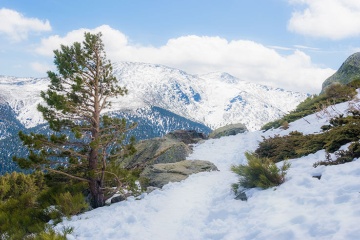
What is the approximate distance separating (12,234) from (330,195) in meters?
10.1

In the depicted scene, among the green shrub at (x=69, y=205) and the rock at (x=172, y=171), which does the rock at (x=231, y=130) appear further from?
the green shrub at (x=69, y=205)

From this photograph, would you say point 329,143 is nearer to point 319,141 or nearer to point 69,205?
point 319,141

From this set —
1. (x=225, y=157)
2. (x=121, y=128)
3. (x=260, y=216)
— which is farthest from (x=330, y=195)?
(x=225, y=157)

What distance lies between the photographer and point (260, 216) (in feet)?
26.0

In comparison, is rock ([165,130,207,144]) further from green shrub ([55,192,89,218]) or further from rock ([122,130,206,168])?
green shrub ([55,192,89,218])

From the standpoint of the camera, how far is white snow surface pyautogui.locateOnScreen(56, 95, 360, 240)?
6.54m

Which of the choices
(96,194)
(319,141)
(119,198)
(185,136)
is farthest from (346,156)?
(185,136)

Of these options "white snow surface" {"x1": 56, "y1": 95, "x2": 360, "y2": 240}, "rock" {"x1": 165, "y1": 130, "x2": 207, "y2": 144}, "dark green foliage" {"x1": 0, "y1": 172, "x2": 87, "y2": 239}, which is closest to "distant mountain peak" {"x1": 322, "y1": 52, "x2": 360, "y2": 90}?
"rock" {"x1": 165, "y1": 130, "x2": 207, "y2": 144}

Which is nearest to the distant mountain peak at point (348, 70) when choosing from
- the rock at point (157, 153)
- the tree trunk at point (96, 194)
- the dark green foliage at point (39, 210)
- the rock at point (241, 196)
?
the rock at point (157, 153)

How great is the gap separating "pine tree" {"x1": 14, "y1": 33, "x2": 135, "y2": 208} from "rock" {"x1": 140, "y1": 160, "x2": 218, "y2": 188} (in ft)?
8.64

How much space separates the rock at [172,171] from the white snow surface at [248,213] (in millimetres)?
1989

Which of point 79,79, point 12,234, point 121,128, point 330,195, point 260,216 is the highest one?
point 79,79

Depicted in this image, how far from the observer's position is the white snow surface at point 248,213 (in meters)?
6.54

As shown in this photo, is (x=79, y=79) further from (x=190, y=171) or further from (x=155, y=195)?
(x=190, y=171)
